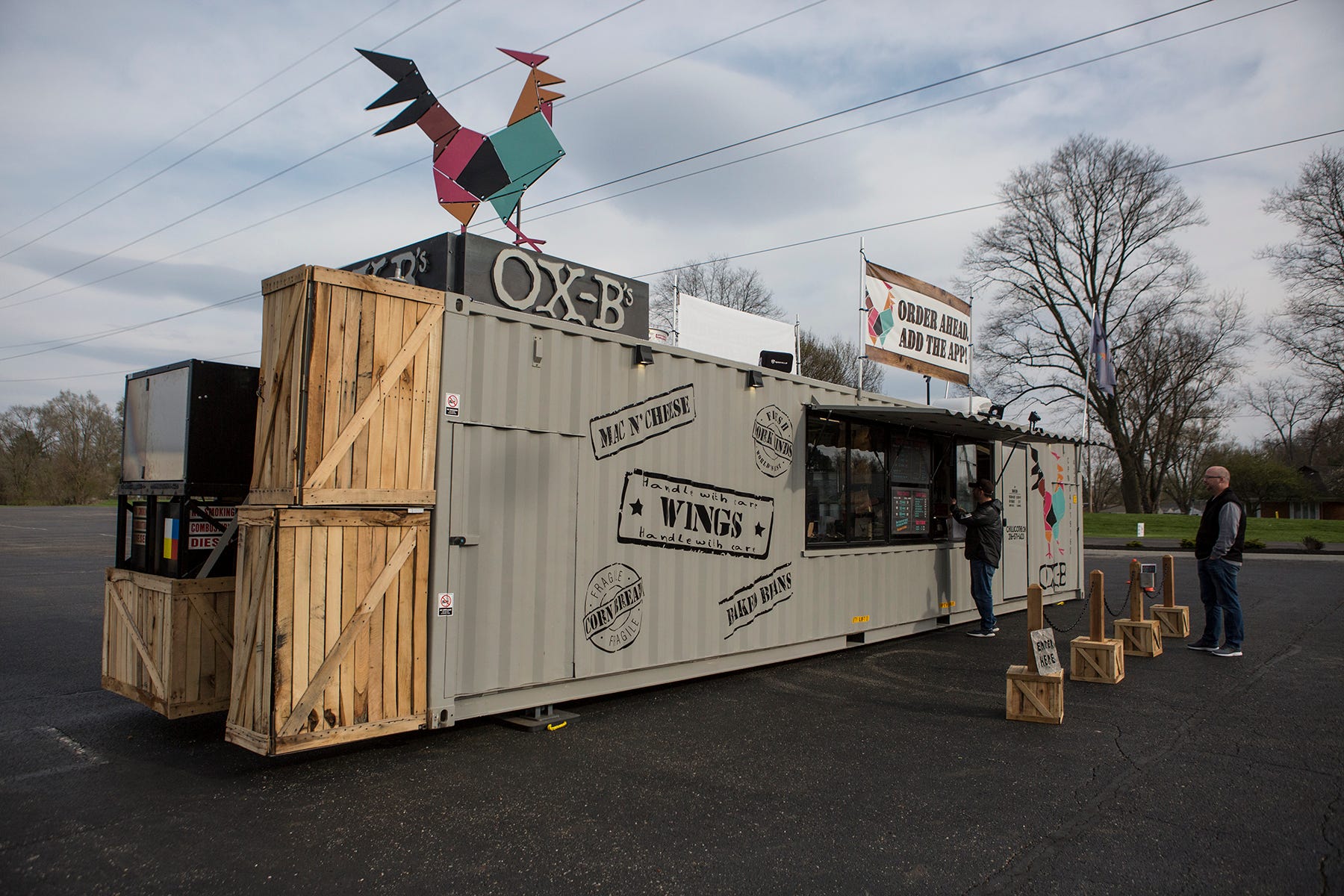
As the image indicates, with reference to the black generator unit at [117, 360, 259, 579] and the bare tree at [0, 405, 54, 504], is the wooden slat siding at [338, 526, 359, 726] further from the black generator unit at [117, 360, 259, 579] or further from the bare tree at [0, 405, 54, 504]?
the bare tree at [0, 405, 54, 504]

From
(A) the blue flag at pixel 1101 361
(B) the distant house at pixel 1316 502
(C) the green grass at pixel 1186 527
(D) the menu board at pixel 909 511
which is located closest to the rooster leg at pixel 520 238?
(D) the menu board at pixel 909 511

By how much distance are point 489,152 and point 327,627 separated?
504 centimetres

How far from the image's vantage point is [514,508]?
5.78 meters

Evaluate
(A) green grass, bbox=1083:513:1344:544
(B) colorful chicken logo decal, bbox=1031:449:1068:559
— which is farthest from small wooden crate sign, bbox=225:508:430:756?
(A) green grass, bbox=1083:513:1344:544

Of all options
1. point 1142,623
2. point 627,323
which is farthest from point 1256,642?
point 627,323

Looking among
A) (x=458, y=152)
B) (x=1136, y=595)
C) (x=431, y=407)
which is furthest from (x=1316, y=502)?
(x=431, y=407)

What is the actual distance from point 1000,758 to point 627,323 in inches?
166

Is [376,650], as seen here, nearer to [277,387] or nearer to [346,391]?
[346,391]

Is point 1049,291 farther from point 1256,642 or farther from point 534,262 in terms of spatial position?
point 534,262

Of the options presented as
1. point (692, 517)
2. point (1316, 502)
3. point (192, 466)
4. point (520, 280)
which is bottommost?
point (692, 517)

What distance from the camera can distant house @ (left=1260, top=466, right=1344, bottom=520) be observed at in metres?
49.7

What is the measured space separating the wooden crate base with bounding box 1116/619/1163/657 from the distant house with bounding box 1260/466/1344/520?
4959cm

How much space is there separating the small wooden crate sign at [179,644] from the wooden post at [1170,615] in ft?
31.4

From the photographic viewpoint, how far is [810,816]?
421cm
